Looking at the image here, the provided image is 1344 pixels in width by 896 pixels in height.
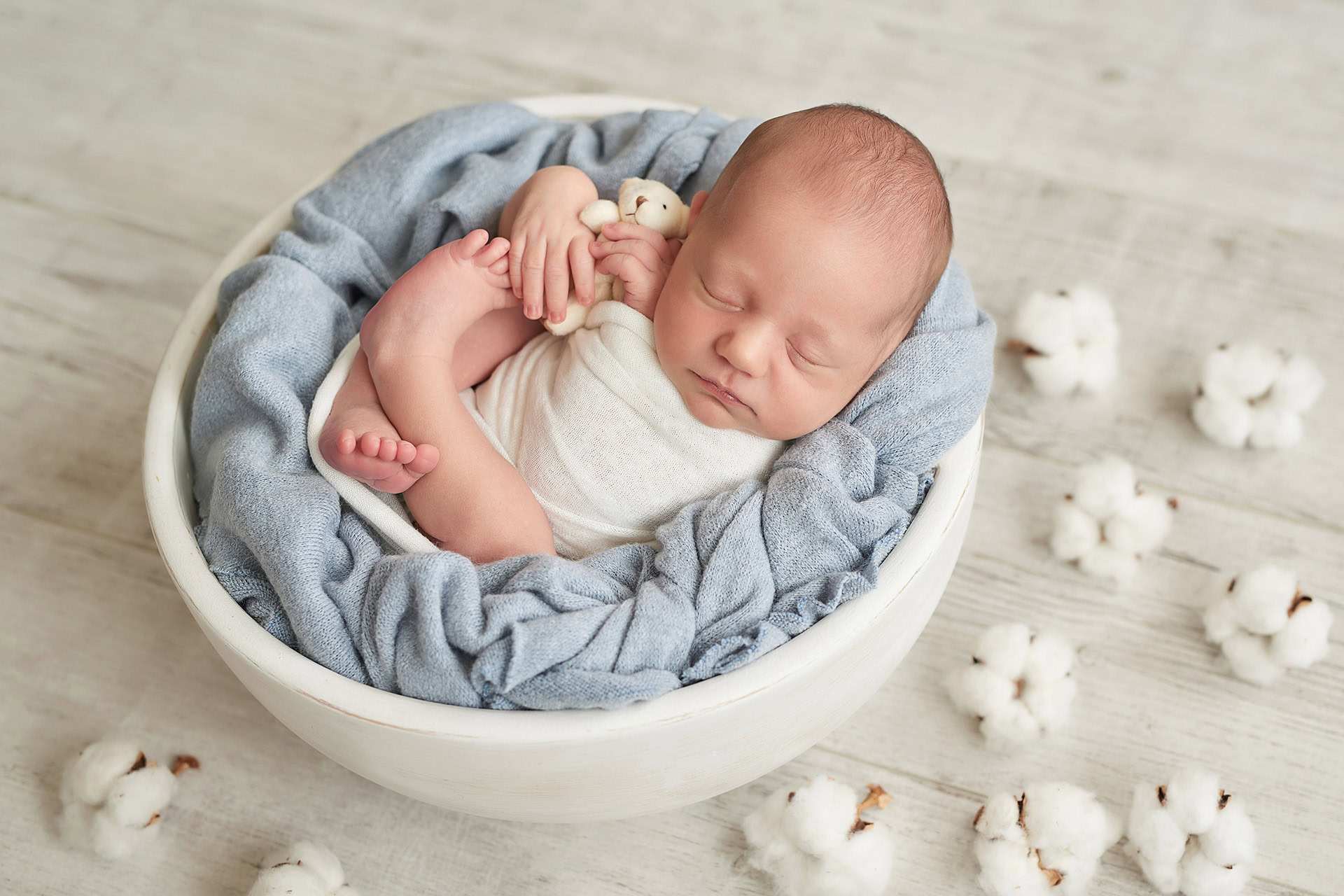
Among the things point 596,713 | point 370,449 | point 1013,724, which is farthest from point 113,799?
point 1013,724

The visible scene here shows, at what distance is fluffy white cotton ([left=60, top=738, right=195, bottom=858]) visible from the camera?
3.59 feet

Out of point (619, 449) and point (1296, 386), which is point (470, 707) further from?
point (1296, 386)

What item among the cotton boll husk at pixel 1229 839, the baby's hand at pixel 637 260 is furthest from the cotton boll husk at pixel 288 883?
the cotton boll husk at pixel 1229 839

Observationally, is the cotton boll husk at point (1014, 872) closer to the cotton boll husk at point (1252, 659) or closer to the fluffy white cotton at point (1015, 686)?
the fluffy white cotton at point (1015, 686)

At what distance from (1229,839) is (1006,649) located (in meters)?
0.26

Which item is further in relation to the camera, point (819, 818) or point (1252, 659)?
point (1252, 659)

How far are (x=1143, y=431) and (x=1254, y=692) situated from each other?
344 millimetres

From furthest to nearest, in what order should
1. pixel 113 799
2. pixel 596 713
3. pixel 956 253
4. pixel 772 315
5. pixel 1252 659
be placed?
pixel 956 253, pixel 1252 659, pixel 113 799, pixel 772 315, pixel 596 713

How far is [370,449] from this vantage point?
100 cm

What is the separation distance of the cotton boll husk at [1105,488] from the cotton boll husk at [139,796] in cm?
102

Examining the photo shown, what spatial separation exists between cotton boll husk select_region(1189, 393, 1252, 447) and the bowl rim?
0.46 m

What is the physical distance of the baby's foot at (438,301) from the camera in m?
1.10

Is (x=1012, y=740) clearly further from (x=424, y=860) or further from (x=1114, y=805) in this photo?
(x=424, y=860)

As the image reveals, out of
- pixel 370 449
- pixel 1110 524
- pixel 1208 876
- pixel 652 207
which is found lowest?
pixel 1208 876
